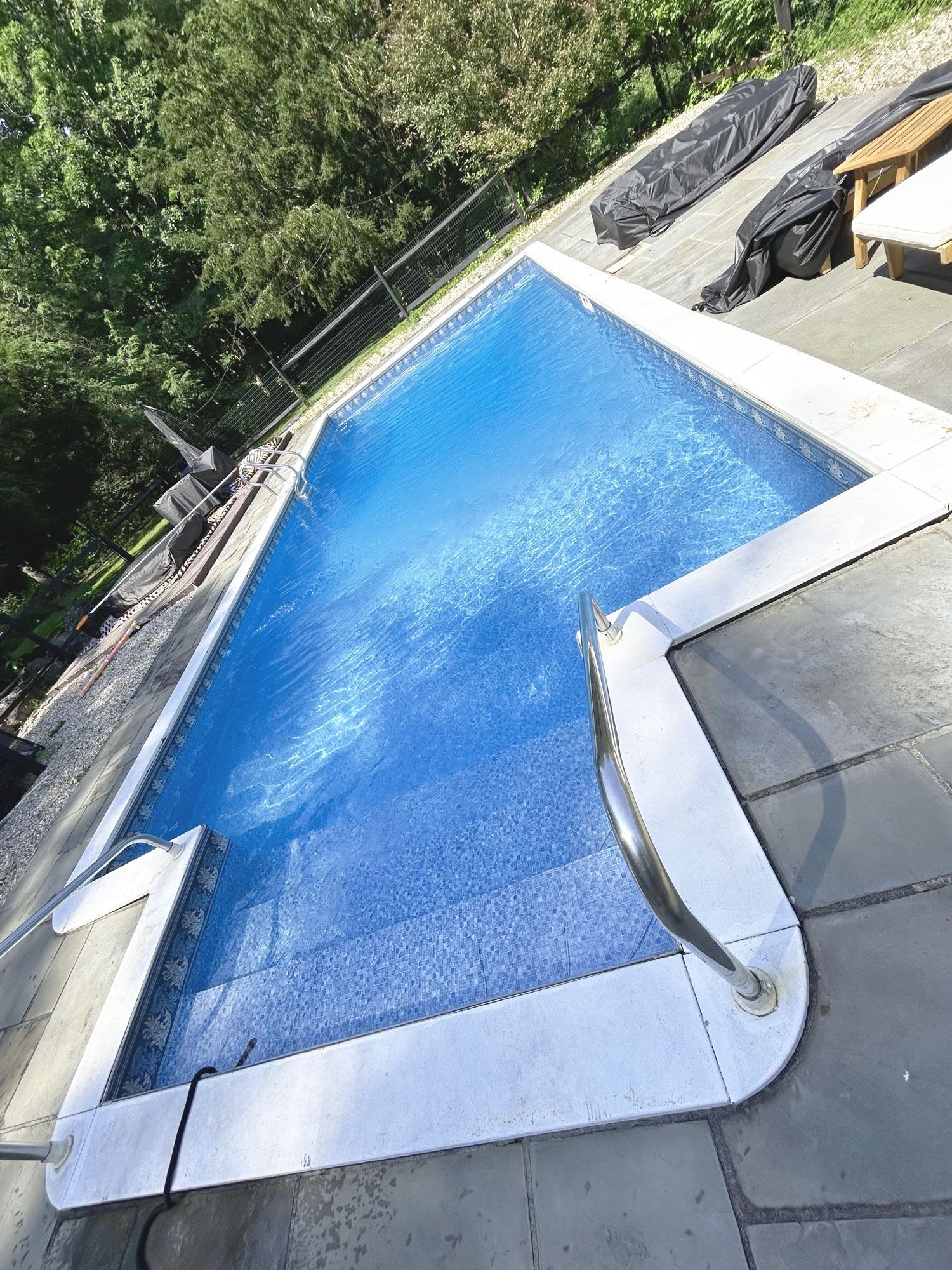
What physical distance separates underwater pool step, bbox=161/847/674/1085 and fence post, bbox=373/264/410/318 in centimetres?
1470

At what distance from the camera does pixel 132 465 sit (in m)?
16.8

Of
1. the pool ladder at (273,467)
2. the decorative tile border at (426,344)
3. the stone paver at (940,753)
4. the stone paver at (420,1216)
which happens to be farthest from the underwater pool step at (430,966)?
the decorative tile border at (426,344)

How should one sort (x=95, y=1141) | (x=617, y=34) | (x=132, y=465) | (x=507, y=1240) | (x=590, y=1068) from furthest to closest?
(x=132, y=465) → (x=617, y=34) → (x=95, y=1141) → (x=590, y=1068) → (x=507, y=1240)

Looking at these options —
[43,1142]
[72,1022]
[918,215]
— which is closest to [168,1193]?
[43,1142]

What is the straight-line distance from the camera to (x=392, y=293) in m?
14.5

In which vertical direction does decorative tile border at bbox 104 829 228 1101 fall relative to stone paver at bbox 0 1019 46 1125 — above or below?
below

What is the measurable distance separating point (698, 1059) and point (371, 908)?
2494mm

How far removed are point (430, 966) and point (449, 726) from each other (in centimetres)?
185

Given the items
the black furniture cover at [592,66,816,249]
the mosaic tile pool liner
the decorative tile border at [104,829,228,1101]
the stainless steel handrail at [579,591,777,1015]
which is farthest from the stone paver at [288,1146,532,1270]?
the black furniture cover at [592,66,816,249]

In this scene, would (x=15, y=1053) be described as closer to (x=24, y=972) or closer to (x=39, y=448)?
(x=24, y=972)

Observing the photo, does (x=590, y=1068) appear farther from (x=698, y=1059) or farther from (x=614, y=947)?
(x=614, y=947)

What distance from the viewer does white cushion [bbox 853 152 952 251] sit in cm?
326

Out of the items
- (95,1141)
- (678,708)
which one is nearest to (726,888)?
(678,708)

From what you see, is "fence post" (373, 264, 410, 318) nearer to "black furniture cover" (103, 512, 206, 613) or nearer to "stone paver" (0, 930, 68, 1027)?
"black furniture cover" (103, 512, 206, 613)
